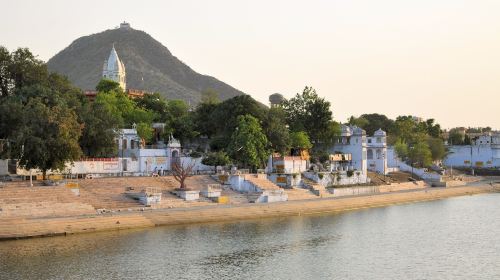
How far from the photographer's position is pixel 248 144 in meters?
65.2

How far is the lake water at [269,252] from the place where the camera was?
107 feet

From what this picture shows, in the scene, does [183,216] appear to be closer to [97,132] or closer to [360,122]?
[97,132]

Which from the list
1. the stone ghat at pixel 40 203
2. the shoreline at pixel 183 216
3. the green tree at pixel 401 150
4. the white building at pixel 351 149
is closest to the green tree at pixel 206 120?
the white building at pixel 351 149

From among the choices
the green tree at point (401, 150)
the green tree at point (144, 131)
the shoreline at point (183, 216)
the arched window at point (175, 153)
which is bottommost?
the shoreline at point (183, 216)

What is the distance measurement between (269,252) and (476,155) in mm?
83691

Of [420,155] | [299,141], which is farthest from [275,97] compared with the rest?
[299,141]

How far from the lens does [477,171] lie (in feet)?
354

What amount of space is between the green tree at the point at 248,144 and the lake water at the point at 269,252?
14.8 metres

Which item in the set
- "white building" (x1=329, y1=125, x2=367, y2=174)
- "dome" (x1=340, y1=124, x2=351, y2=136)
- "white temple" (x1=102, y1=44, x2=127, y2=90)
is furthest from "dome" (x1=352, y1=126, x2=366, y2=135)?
"white temple" (x1=102, y1=44, x2=127, y2=90)

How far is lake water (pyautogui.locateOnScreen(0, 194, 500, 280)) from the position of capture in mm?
32656

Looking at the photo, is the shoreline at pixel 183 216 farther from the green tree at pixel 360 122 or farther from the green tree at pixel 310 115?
the green tree at pixel 360 122

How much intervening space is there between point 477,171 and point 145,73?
111 metres

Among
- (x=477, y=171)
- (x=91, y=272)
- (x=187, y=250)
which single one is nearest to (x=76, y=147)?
(x=187, y=250)

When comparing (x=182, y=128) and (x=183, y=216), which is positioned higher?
(x=182, y=128)
